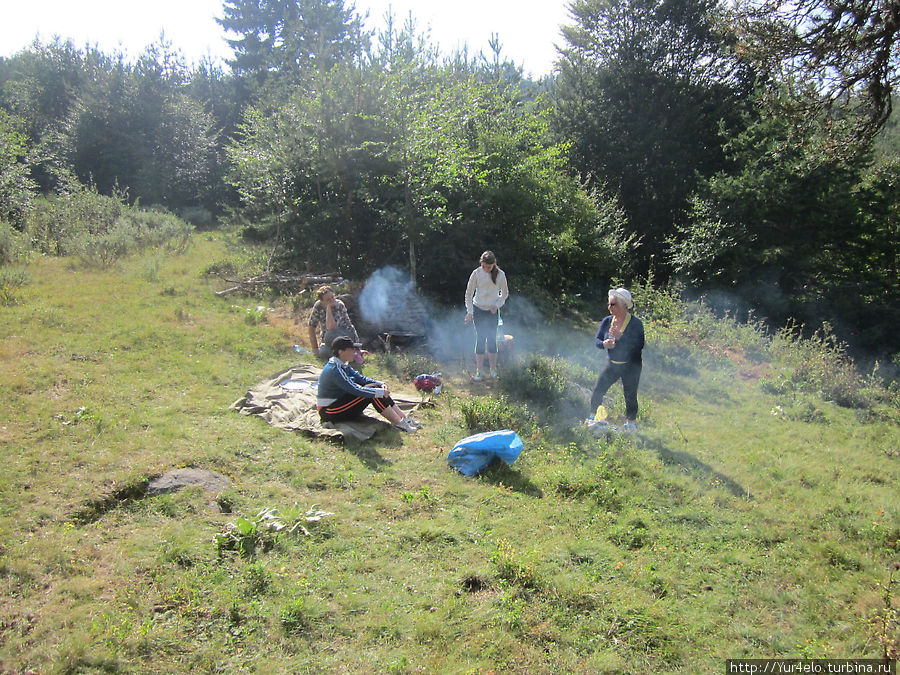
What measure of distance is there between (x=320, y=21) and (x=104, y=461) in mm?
28985

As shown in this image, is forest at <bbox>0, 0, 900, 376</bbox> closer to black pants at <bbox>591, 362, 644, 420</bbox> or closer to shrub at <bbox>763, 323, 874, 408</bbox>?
shrub at <bbox>763, 323, 874, 408</bbox>

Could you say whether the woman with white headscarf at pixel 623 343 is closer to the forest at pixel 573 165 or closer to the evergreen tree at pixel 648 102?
the forest at pixel 573 165

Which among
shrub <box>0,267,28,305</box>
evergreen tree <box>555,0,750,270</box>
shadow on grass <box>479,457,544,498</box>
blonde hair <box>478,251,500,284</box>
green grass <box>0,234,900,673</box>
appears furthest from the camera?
evergreen tree <box>555,0,750,270</box>

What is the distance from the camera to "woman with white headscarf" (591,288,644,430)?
19.9ft

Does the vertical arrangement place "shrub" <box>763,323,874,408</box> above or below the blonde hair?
below

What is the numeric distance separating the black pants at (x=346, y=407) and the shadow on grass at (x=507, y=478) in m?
1.49

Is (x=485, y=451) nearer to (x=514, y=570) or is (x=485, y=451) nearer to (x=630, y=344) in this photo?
(x=514, y=570)

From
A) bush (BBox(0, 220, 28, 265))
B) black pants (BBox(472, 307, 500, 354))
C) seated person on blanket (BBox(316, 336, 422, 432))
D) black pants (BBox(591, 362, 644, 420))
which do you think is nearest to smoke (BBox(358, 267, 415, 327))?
black pants (BBox(472, 307, 500, 354))

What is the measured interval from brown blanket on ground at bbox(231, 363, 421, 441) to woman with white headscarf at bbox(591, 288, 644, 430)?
2.38 m

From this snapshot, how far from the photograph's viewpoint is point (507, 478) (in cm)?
523

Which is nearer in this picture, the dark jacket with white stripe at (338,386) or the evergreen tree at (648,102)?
the dark jacket with white stripe at (338,386)

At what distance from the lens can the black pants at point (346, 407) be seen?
6.04 meters

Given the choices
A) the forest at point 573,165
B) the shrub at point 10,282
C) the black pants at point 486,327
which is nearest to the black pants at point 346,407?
the black pants at point 486,327

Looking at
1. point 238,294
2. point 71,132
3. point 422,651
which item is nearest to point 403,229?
point 238,294
